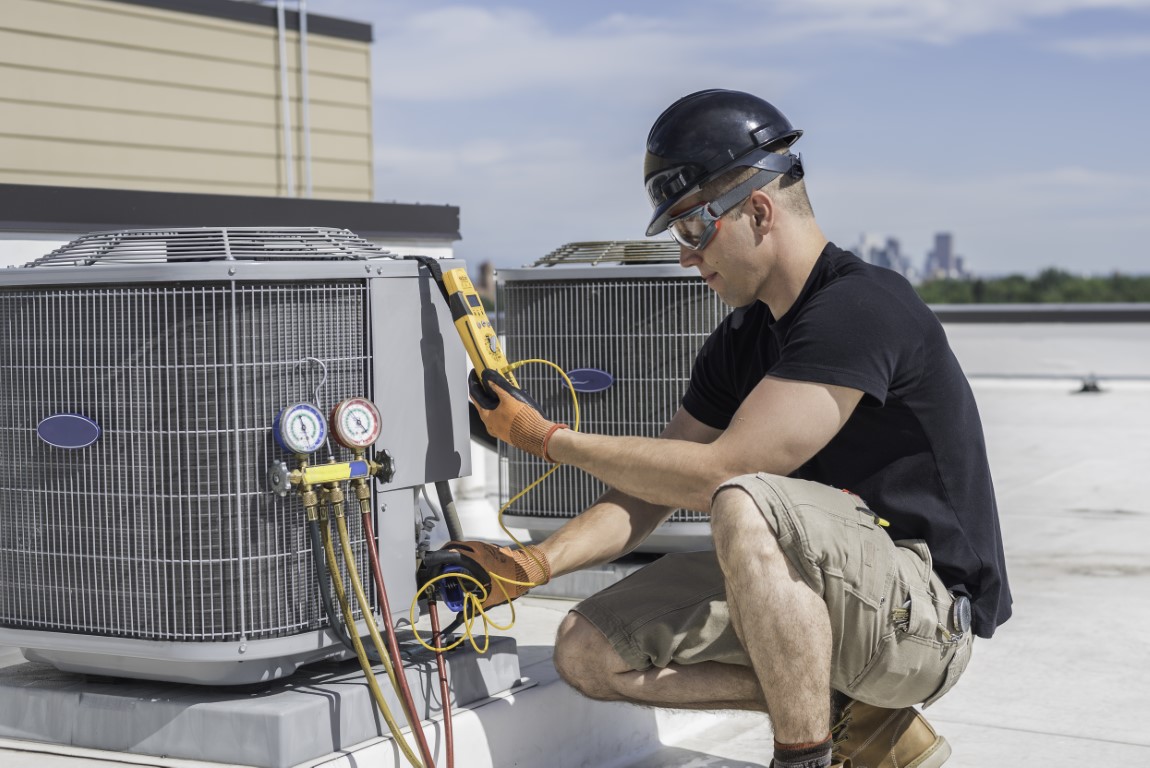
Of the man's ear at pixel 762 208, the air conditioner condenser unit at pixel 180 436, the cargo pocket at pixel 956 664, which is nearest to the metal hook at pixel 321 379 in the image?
the air conditioner condenser unit at pixel 180 436

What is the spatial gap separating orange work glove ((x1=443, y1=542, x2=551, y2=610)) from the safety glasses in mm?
800

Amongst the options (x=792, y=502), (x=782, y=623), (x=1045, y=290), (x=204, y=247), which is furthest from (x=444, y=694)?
(x=1045, y=290)

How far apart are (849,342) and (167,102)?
6.79 meters

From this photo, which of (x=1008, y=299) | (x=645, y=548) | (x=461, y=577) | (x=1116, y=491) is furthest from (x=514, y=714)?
(x=1008, y=299)

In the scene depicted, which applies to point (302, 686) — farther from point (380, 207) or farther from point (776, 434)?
point (380, 207)

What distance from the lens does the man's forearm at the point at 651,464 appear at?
9.26 feet

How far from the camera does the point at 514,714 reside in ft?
10.4

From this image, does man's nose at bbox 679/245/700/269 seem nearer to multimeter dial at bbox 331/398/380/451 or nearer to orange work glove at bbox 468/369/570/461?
orange work glove at bbox 468/369/570/461

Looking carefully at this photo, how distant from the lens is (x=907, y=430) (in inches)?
113

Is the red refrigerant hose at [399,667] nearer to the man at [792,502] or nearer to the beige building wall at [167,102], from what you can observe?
the man at [792,502]

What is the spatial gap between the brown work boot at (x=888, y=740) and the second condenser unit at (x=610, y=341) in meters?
1.50

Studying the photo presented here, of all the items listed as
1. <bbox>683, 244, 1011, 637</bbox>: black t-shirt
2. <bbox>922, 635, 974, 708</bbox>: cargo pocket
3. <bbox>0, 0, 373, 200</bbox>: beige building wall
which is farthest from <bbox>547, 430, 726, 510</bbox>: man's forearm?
<bbox>0, 0, 373, 200</bbox>: beige building wall

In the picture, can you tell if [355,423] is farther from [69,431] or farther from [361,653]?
[69,431]

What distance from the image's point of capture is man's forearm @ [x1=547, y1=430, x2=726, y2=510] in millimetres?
2822
